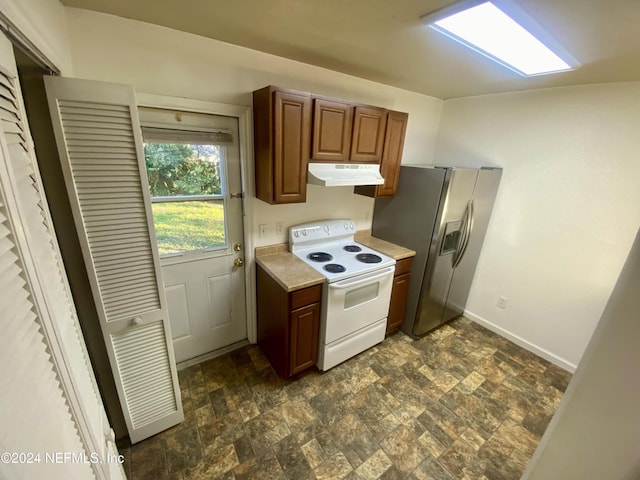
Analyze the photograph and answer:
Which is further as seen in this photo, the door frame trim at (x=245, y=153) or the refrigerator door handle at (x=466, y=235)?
the refrigerator door handle at (x=466, y=235)

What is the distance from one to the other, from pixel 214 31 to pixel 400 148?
170 cm

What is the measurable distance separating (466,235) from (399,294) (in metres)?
0.87

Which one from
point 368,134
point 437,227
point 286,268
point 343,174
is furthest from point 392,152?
point 286,268

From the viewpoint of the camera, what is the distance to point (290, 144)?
6.01 feet

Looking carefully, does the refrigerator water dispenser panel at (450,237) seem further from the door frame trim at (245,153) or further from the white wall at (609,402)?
the white wall at (609,402)

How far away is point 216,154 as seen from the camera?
6.37 feet

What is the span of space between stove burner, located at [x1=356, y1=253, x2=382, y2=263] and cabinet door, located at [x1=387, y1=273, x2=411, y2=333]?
309 millimetres

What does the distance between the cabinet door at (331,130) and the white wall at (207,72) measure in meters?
0.35

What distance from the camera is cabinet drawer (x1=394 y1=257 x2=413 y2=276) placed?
2.46 meters

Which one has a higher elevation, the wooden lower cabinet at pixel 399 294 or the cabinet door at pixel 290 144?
the cabinet door at pixel 290 144

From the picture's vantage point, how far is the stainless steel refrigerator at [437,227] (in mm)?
2277

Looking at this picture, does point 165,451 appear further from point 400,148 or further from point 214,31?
point 400,148

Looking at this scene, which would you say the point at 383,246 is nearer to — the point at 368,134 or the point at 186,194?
the point at 368,134

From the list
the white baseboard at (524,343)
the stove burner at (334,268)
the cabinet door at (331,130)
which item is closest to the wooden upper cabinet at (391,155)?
the cabinet door at (331,130)
